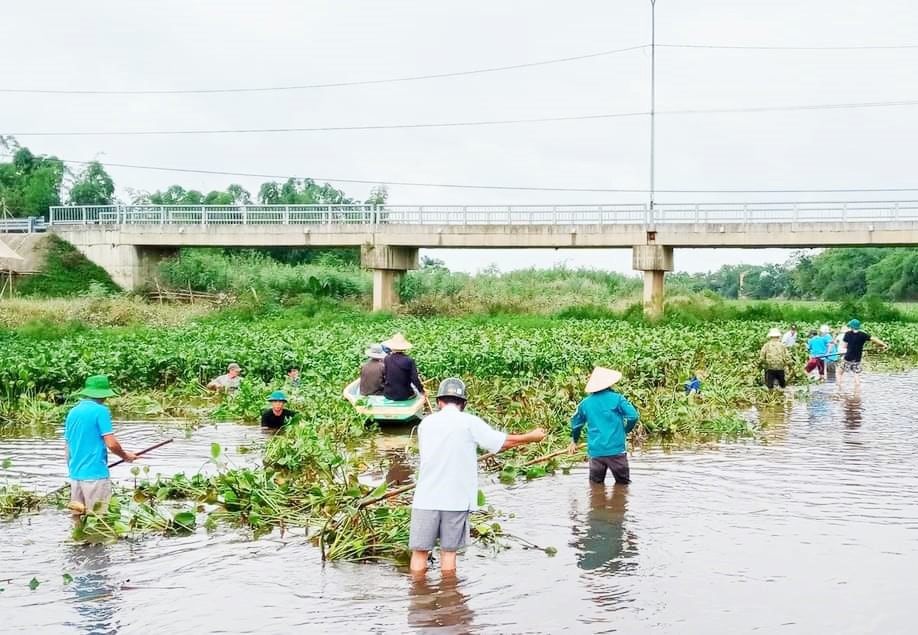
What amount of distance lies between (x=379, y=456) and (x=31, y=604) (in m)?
6.65

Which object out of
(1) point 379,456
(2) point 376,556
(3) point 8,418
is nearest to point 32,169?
(3) point 8,418

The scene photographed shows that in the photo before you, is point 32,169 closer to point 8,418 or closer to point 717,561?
point 8,418

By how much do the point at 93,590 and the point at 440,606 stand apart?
2671 mm

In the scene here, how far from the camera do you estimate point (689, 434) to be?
52.0 feet

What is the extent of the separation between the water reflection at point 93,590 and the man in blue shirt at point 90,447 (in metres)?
0.47

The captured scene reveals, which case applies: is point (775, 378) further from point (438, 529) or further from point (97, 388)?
point (97, 388)

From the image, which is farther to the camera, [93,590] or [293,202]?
[293,202]

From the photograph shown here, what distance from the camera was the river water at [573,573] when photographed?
7.38m

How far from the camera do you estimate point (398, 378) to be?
15.5 meters

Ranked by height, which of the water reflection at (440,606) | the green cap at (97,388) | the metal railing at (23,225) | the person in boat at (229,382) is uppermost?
the metal railing at (23,225)

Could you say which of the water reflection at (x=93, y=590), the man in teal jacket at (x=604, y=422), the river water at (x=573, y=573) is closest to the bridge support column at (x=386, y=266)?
the river water at (x=573, y=573)

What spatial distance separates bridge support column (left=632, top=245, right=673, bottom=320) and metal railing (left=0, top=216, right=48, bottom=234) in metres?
26.4

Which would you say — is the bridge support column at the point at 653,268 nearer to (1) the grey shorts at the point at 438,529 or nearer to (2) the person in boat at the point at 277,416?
(2) the person in boat at the point at 277,416

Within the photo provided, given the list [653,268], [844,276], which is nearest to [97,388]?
[653,268]
